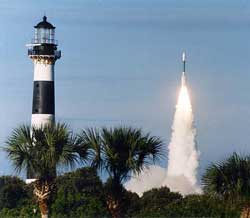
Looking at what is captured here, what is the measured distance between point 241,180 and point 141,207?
23705 millimetres

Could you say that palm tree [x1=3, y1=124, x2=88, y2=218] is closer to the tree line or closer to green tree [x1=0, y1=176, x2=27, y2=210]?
the tree line

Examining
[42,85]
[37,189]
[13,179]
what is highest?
[42,85]

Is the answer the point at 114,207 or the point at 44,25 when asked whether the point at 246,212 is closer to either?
the point at 114,207

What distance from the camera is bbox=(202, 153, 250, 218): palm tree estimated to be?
47656 millimetres

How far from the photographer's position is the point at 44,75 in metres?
87.0

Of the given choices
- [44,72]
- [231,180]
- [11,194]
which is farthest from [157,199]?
[231,180]

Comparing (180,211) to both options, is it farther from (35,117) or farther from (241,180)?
(35,117)

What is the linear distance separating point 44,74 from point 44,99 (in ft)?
9.87

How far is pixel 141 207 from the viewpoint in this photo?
7081cm

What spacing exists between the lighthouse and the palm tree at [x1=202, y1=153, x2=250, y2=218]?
3483cm

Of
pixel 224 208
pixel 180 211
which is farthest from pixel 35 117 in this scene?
pixel 224 208

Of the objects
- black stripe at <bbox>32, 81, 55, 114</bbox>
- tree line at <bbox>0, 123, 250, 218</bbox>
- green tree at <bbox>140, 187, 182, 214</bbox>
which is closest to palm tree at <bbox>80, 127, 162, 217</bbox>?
tree line at <bbox>0, 123, 250, 218</bbox>

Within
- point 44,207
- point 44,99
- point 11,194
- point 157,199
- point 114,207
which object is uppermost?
point 44,99

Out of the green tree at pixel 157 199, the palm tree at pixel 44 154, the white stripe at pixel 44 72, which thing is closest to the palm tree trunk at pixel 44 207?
the palm tree at pixel 44 154
